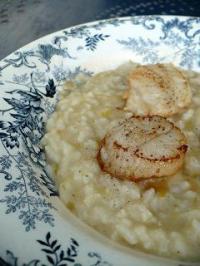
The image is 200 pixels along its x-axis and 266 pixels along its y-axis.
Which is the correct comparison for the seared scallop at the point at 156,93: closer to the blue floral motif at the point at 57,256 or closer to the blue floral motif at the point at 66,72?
the blue floral motif at the point at 66,72

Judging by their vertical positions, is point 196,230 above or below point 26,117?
below

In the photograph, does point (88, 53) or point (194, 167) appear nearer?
point (194, 167)

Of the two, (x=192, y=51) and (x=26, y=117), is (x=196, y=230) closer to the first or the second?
(x=26, y=117)

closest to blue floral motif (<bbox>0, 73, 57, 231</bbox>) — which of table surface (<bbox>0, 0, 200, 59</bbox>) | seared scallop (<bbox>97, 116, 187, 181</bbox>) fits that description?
seared scallop (<bbox>97, 116, 187, 181</bbox>)

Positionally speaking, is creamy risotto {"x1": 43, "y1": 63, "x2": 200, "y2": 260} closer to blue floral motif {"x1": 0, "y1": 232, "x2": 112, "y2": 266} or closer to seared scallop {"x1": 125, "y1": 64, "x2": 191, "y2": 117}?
seared scallop {"x1": 125, "y1": 64, "x2": 191, "y2": 117}

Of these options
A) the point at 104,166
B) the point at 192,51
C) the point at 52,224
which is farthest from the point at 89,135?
the point at 192,51

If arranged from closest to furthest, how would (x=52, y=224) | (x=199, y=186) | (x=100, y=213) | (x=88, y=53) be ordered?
1. (x=52, y=224)
2. (x=100, y=213)
3. (x=199, y=186)
4. (x=88, y=53)

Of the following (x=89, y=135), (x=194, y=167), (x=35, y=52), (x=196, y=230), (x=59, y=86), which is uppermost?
(x=35, y=52)

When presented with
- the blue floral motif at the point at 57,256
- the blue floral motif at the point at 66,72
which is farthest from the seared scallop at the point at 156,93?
the blue floral motif at the point at 57,256
